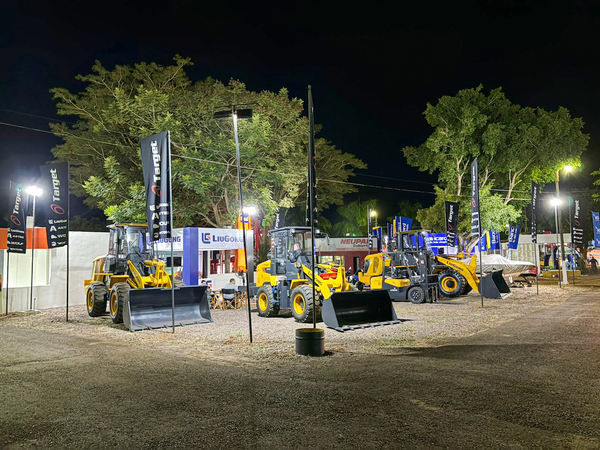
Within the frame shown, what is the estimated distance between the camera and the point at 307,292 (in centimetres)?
1246

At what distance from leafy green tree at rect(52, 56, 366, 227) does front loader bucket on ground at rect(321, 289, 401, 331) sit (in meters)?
13.2

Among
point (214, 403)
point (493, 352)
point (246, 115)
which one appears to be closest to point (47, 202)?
point (246, 115)

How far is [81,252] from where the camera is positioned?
1906 centimetres

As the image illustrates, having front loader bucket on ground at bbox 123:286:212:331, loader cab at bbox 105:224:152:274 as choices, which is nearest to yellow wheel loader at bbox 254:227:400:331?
front loader bucket on ground at bbox 123:286:212:331

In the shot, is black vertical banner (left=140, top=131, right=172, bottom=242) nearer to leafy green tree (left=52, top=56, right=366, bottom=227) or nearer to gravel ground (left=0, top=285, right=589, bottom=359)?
gravel ground (left=0, top=285, right=589, bottom=359)

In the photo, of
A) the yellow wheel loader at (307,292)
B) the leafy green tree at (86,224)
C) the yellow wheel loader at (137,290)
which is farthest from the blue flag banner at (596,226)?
the leafy green tree at (86,224)

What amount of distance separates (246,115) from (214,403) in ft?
18.3

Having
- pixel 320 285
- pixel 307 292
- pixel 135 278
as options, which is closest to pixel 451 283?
pixel 320 285

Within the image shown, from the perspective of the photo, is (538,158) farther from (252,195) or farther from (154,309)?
(154,309)

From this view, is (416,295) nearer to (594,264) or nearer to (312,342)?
(312,342)

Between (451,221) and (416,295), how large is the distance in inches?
301

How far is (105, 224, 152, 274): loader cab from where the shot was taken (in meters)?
14.5

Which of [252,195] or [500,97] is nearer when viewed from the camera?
[252,195]

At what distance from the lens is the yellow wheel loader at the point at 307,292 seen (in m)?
11.6
